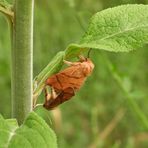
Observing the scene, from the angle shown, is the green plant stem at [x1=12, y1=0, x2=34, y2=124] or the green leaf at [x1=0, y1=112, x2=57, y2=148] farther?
the green plant stem at [x1=12, y1=0, x2=34, y2=124]

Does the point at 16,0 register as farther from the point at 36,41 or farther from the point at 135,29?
the point at 36,41

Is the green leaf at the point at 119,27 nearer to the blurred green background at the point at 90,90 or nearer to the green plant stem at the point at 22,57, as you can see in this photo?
the green plant stem at the point at 22,57

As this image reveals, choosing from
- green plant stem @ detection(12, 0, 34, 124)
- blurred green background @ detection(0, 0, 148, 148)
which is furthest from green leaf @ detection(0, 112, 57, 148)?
blurred green background @ detection(0, 0, 148, 148)

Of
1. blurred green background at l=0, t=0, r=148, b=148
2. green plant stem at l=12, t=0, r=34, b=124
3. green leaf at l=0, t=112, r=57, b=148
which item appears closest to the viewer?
green leaf at l=0, t=112, r=57, b=148

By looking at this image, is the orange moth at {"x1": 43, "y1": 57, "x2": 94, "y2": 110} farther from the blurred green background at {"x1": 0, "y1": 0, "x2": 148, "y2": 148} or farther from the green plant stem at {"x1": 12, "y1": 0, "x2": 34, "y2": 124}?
the blurred green background at {"x1": 0, "y1": 0, "x2": 148, "y2": 148}

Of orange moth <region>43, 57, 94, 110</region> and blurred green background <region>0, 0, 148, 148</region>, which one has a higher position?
orange moth <region>43, 57, 94, 110</region>

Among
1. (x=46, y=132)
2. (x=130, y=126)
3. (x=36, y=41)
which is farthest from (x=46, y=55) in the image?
(x=46, y=132)

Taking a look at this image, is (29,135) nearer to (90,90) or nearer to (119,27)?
(119,27)

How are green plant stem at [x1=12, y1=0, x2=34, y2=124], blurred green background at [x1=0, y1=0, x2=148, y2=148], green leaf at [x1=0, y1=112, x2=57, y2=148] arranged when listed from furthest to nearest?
blurred green background at [x1=0, y1=0, x2=148, y2=148] < green plant stem at [x1=12, y1=0, x2=34, y2=124] < green leaf at [x1=0, y1=112, x2=57, y2=148]

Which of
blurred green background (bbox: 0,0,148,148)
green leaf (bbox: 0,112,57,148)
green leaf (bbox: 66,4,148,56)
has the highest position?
green leaf (bbox: 66,4,148,56)
